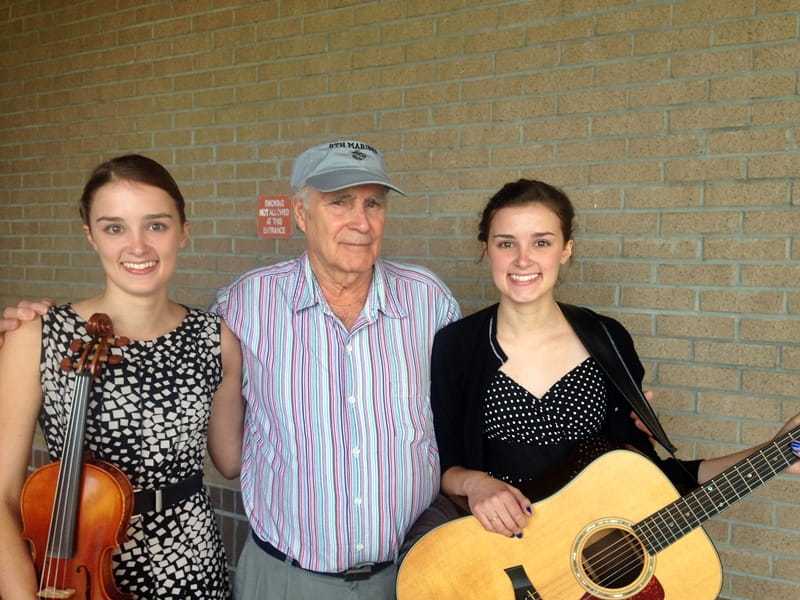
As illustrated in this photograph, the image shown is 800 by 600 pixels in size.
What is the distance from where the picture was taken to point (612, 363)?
2.10 m

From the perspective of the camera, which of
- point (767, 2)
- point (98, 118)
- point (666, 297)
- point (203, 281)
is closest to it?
point (767, 2)

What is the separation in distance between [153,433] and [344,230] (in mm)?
797

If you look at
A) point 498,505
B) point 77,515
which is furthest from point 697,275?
point 77,515

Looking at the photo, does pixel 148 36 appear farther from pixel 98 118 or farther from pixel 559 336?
pixel 559 336

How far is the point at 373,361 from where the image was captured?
2145 mm

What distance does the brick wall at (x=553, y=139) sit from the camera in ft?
9.05

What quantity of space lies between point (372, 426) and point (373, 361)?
197mm

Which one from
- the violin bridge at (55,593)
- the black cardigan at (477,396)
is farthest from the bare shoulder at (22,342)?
the black cardigan at (477,396)

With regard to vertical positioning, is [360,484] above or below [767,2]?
below

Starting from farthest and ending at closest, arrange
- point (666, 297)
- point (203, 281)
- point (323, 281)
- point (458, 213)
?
point (203, 281) < point (458, 213) < point (666, 297) < point (323, 281)

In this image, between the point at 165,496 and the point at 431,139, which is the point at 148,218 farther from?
the point at 431,139

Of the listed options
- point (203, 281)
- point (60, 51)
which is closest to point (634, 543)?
point (203, 281)

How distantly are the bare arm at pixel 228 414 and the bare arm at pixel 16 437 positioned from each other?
20.7 inches

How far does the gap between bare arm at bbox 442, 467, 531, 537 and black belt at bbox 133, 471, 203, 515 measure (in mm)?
790
